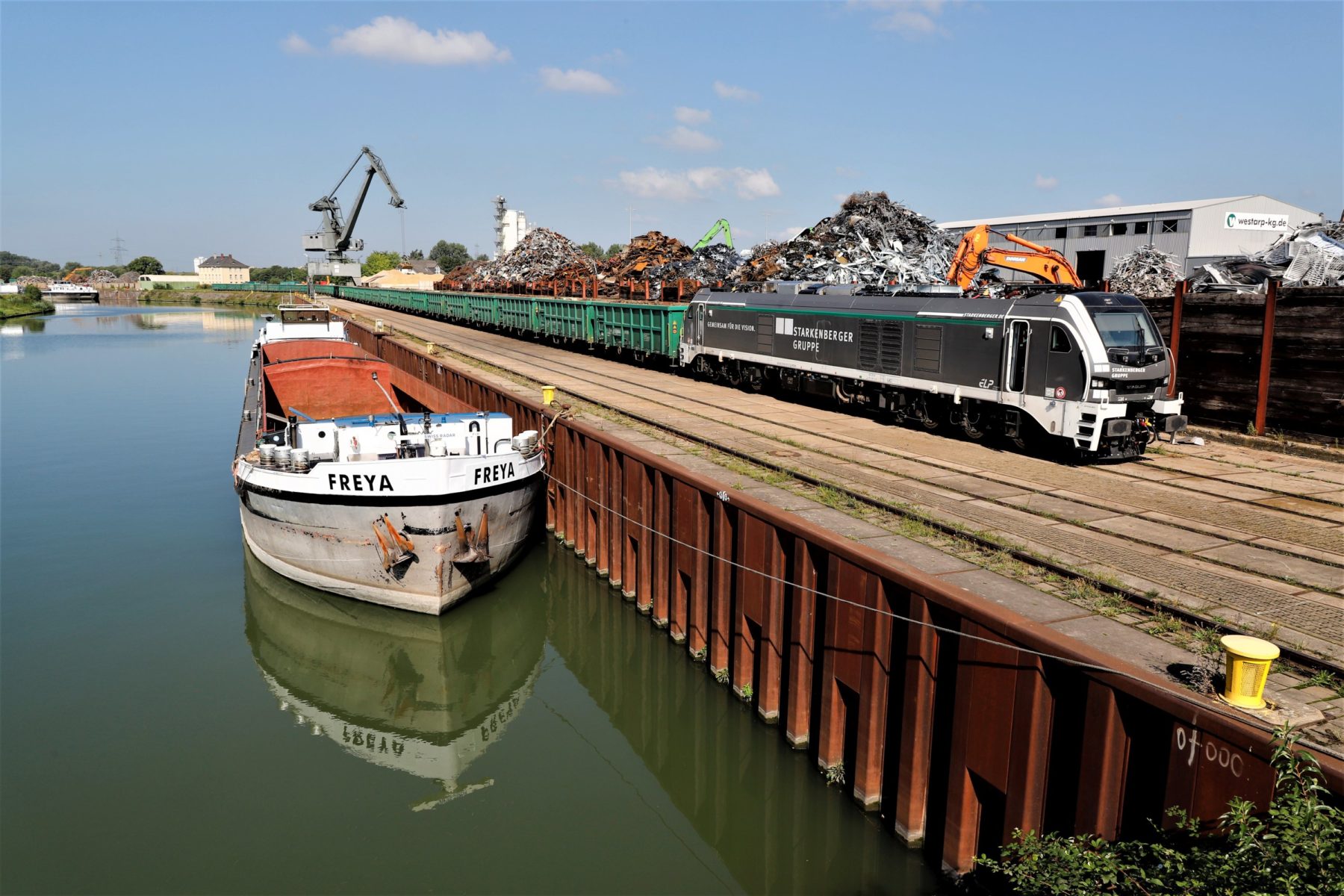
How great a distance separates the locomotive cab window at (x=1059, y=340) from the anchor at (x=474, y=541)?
10573 mm

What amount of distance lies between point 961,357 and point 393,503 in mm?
11278

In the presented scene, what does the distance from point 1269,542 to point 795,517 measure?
5.69m

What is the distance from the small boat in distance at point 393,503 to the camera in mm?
15141

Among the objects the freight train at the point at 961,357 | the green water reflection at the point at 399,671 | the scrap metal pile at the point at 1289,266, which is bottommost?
the green water reflection at the point at 399,671

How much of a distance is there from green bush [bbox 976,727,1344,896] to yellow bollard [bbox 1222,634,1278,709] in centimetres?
48

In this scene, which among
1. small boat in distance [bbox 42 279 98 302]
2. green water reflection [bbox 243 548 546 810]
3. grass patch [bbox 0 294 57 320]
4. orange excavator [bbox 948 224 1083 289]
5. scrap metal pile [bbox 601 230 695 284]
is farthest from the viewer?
small boat in distance [bbox 42 279 98 302]

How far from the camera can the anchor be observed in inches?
616

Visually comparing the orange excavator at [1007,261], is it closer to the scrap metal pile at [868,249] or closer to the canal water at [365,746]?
the scrap metal pile at [868,249]

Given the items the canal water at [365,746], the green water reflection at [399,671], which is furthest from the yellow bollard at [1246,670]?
the green water reflection at [399,671]

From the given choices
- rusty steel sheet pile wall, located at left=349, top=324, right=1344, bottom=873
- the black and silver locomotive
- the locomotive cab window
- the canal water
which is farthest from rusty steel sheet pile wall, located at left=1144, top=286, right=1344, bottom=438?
the canal water

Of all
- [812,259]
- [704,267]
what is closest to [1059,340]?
[812,259]

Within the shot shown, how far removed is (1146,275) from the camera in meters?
28.0

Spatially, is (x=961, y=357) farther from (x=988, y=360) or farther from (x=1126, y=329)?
(x=1126, y=329)

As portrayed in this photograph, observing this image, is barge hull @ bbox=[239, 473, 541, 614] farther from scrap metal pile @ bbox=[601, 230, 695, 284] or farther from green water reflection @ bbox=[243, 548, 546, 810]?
scrap metal pile @ bbox=[601, 230, 695, 284]
